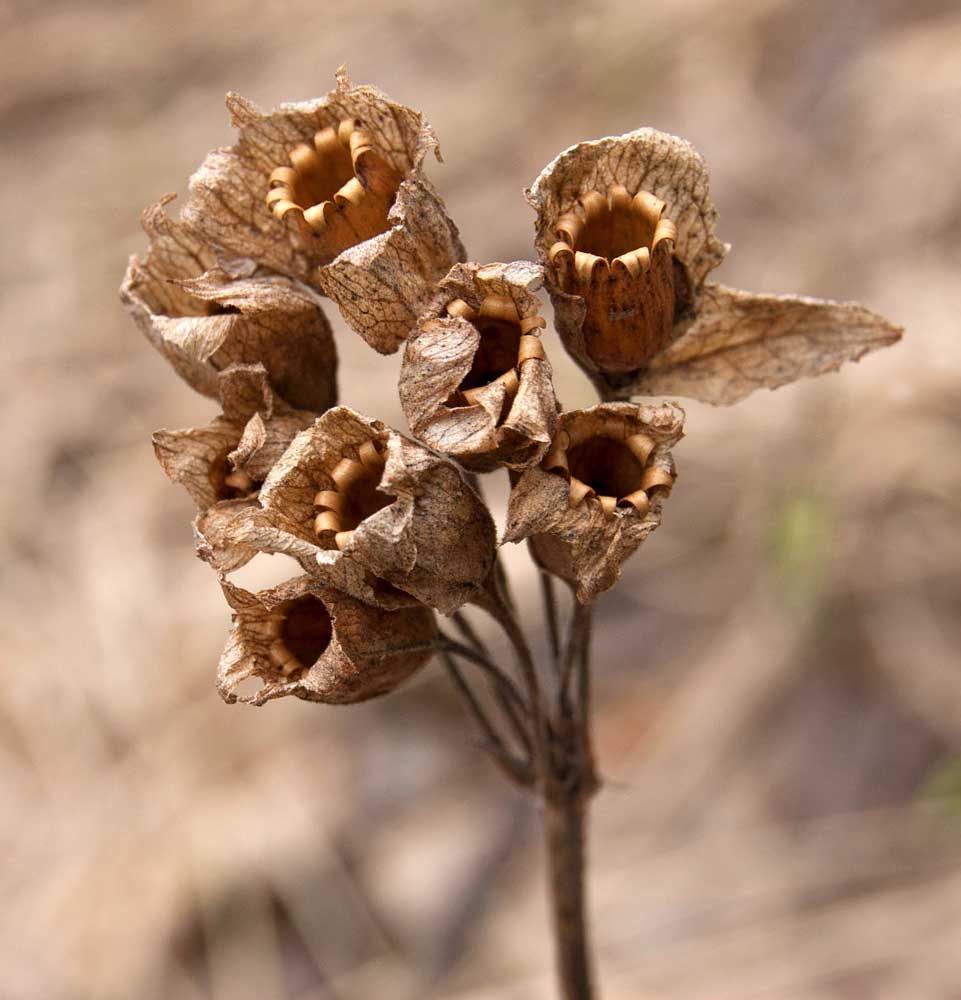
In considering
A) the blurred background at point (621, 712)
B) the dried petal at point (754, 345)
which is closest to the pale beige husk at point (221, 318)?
the dried petal at point (754, 345)

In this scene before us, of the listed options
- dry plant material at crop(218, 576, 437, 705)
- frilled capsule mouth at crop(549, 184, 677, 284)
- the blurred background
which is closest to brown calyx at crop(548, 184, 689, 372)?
frilled capsule mouth at crop(549, 184, 677, 284)

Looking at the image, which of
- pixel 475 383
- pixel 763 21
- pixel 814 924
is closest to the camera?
pixel 475 383

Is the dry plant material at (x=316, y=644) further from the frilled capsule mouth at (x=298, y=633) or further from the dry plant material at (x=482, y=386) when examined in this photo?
the dry plant material at (x=482, y=386)

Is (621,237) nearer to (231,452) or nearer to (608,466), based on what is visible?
(608,466)

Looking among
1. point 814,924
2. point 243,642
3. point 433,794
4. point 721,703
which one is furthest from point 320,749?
point 243,642

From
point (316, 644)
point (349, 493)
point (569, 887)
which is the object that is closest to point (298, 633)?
point (316, 644)

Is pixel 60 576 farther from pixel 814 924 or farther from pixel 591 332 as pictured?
pixel 591 332

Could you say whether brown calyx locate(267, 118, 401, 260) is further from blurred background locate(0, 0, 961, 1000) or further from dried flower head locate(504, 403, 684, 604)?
blurred background locate(0, 0, 961, 1000)
